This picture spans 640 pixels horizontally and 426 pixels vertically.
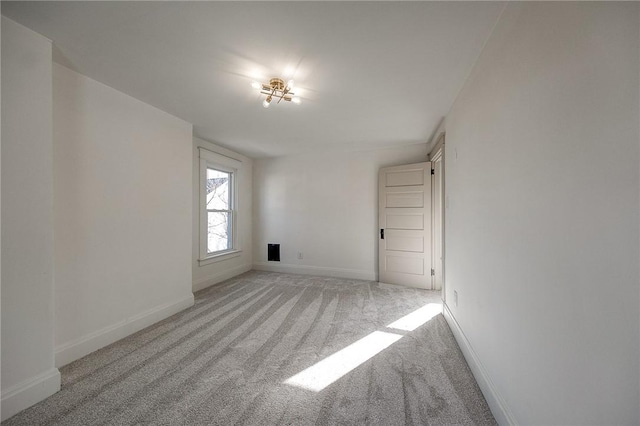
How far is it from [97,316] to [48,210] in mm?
1066

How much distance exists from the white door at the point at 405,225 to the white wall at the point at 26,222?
384 cm

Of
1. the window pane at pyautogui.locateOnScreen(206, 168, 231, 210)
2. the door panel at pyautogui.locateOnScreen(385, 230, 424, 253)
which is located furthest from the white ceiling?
the door panel at pyautogui.locateOnScreen(385, 230, 424, 253)

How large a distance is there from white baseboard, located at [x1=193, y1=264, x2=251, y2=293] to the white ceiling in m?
2.48

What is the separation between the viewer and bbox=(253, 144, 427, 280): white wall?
4.26 metres

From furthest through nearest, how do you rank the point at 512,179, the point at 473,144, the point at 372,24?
the point at 473,144
the point at 372,24
the point at 512,179

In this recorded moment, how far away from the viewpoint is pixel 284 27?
1.45 meters

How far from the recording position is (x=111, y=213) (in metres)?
2.18

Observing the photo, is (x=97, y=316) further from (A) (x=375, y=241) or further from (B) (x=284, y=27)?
(A) (x=375, y=241)

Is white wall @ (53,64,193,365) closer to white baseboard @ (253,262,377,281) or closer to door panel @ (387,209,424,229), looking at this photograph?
white baseboard @ (253,262,377,281)

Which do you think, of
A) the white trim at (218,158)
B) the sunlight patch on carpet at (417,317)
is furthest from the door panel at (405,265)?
the white trim at (218,158)

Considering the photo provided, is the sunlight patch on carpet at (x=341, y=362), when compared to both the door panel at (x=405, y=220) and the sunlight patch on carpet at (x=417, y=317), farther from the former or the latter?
the door panel at (x=405, y=220)

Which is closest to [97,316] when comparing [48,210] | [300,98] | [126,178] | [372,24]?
[48,210]

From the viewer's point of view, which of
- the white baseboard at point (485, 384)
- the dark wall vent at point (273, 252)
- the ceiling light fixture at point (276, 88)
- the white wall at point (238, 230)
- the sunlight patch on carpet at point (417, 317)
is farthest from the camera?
the dark wall vent at point (273, 252)

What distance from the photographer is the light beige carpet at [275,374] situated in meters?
1.39
